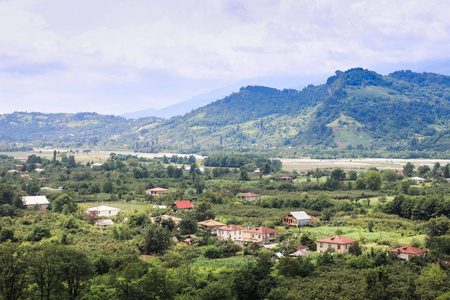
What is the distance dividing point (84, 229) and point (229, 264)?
15.6 meters

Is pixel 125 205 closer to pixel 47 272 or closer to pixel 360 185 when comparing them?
pixel 47 272

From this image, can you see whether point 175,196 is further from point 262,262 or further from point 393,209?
point 262,262

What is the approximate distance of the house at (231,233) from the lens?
4031cm

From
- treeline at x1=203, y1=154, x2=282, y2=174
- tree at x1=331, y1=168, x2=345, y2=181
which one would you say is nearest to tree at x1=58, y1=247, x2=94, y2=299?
tree at x1=331, y1=168, x2=345, y2=181

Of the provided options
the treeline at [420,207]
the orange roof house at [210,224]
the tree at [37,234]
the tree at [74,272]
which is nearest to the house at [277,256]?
the orange roof house at [210,224]

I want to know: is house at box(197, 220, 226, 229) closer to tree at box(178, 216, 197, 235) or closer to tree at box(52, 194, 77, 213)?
tree at box(178, 216, 197, 235)

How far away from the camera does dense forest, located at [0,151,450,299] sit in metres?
24.5

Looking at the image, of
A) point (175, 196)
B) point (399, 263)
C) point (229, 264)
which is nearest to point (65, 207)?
point (175, 196)

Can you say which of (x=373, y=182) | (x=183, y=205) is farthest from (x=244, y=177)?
(x=183, y=205)

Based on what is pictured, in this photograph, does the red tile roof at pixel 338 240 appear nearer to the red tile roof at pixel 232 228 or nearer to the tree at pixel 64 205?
the red tile roof at pixel 232 228

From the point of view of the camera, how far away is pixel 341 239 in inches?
1362

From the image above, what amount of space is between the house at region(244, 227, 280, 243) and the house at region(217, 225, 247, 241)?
609 mm

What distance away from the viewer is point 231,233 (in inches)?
1597

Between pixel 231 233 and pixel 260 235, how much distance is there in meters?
2.87
